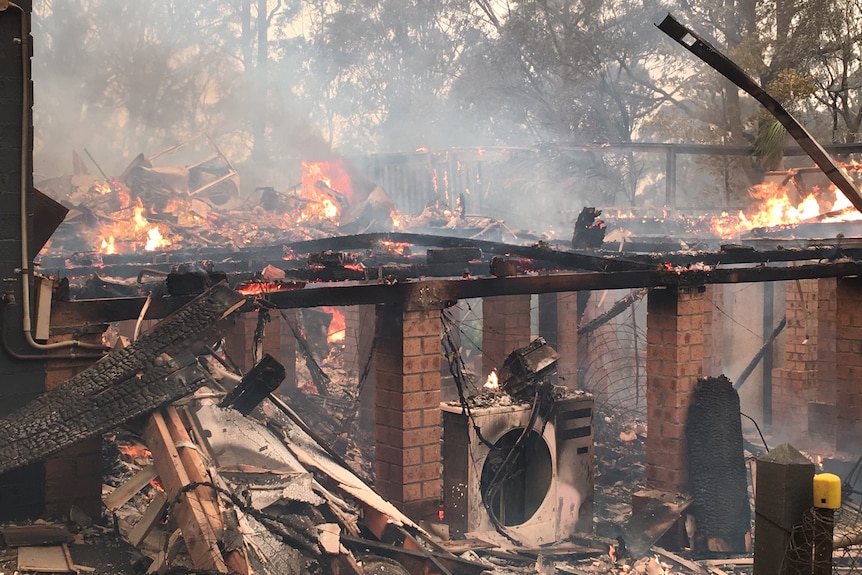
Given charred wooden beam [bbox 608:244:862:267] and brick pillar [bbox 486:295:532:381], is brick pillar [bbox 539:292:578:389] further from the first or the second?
charred wooden beam [bbox 608:244:862:267]

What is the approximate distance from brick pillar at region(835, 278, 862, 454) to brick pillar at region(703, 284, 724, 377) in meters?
5.39

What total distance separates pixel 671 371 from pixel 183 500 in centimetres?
810

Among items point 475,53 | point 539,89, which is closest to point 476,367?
point 539,89

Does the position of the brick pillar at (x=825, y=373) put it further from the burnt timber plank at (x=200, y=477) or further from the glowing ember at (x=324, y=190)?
the glowing ember at (x=324, y=190)

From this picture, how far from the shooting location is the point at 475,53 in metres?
44.8

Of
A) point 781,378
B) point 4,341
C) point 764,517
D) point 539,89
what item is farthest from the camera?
point 539,89

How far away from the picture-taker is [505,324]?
16.5 m

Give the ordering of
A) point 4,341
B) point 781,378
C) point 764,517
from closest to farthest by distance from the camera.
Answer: point 764,517 → point 4,341 → point 781,378

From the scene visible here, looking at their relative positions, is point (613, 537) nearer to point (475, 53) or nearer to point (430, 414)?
point (430, 414)

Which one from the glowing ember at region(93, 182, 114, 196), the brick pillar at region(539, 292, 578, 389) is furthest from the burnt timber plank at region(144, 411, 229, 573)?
the glowing ember at region(93, 182, 114, 196)

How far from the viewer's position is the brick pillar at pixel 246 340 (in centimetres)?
1545

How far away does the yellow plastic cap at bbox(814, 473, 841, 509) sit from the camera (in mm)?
4717

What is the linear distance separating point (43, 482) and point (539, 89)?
35412 millimetres

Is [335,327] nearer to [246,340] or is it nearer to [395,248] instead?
[395,248]
